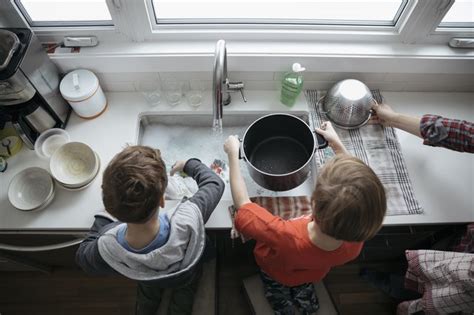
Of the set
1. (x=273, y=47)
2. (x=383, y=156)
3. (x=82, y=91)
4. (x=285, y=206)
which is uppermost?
(x=273, y=47)

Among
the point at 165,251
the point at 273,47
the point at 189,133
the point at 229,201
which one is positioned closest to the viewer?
the point at 165,251

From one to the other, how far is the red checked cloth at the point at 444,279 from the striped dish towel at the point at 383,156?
164 mm

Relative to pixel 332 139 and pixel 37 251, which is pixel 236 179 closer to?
pixel 332 139

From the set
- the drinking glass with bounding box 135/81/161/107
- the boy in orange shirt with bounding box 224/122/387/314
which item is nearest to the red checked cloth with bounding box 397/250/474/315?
the boy in orange shirt with bounding box 224/122/387/314

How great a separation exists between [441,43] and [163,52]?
3.32 feet

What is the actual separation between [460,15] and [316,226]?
Result: 983 millimetres

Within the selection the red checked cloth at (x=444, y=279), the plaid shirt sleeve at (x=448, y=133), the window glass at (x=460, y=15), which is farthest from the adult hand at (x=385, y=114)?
the red checked cloth at (x=444, y=279)

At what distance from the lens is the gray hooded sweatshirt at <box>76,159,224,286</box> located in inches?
32.3

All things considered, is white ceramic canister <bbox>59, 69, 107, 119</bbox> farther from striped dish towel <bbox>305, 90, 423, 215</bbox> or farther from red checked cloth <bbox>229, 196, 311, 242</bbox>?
striped dish towel <bbox>305, 90, 423, 215</bbox>

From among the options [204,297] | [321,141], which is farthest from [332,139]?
[204,297]

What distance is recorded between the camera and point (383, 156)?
114 cm

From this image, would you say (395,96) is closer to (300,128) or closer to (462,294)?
(300,128)

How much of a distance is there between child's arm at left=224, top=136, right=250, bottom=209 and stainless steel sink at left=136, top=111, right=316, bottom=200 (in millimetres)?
206

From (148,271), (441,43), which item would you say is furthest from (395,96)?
(148,271)
